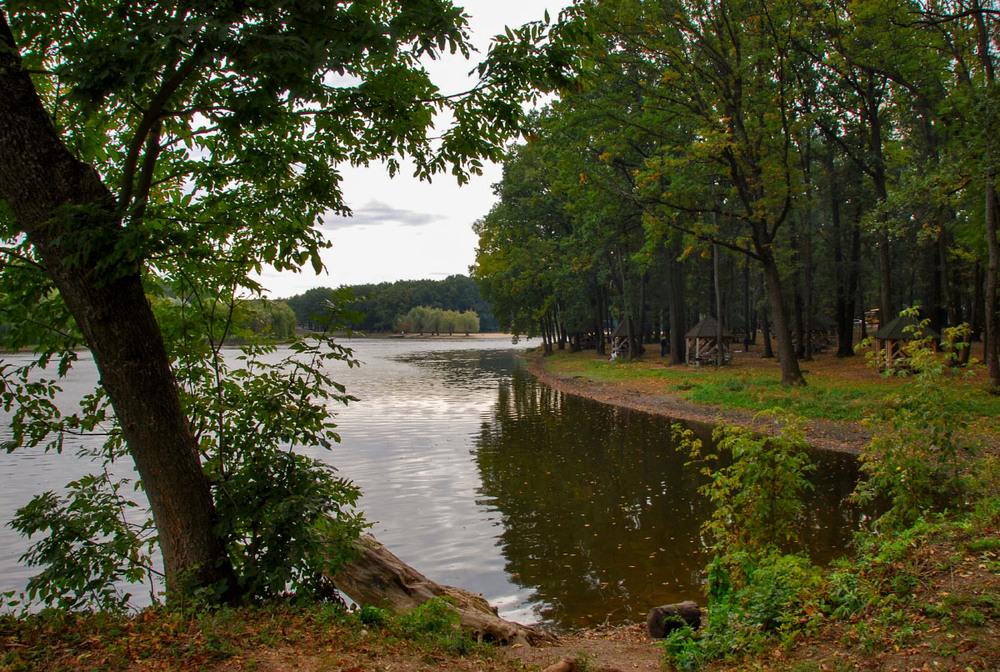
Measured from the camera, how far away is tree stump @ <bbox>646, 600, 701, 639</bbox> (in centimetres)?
563

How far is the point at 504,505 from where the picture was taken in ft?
35.0

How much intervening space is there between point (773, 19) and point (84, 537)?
20774mm

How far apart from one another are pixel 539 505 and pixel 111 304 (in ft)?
25.8

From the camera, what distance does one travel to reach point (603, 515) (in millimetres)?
9969

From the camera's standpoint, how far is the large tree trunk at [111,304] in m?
3.73

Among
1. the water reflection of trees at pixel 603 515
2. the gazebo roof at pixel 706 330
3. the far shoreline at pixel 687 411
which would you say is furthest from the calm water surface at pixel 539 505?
the gazebo roof at pixel 706 330

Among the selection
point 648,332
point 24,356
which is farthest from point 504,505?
point 24,356

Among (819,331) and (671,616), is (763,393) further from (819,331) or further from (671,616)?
(819,331)

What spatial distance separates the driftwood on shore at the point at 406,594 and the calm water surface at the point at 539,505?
0.80 m

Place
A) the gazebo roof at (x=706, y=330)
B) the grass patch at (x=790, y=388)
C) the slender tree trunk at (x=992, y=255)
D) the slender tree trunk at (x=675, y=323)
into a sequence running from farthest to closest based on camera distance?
the slender tree trunk at (x=675, y=323) → the gazebo roof at (x=706, y=330) → the slender tree trunk at (x=992, y=255) → the grass patch at (x=790, y=388)

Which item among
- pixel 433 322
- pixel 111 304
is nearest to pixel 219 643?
pixel 111 304

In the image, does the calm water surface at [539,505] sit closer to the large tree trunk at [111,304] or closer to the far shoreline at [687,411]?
the far shoreline at [687,411]

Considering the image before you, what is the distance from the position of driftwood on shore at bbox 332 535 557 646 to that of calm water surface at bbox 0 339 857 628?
0.80m

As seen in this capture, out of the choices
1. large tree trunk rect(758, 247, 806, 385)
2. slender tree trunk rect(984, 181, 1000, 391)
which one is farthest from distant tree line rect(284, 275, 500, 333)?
slender tree trunk rect(984, 181, 1000, 391)
